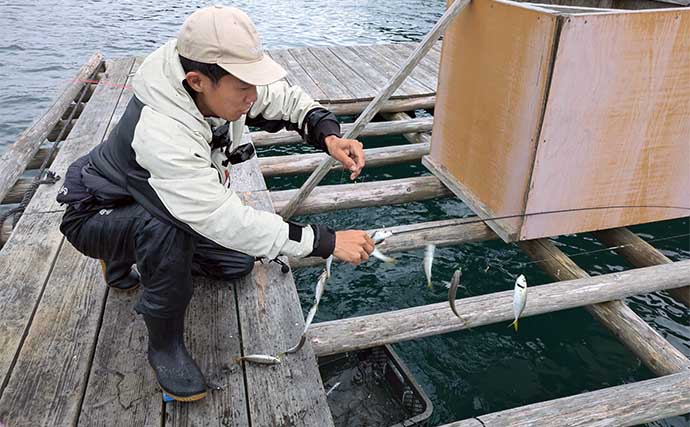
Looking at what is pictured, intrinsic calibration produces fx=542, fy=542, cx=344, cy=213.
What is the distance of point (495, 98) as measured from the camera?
3.91 metres

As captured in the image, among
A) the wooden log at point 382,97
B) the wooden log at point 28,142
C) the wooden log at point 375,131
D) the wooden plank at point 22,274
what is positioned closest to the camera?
the wooden plank at point 22,274

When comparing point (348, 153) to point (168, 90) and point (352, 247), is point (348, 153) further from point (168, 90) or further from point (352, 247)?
point (168, 90)

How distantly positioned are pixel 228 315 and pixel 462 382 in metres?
2.12

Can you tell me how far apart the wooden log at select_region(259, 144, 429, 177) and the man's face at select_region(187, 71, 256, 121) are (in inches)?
110

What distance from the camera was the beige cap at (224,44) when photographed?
83.2 inches

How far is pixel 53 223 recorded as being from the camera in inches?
149

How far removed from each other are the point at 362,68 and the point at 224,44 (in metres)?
6.24

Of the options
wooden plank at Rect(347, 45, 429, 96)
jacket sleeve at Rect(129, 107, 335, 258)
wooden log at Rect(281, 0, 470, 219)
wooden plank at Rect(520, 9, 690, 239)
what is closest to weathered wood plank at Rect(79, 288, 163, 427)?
jacket sleeve at Rect(129, 107, 335, 258)

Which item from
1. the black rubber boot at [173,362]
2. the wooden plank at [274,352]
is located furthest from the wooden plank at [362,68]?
the black rubber boot at [173,362]

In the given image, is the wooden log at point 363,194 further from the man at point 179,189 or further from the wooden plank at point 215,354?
the man at point 179,189

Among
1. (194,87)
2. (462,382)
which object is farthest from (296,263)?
(194,87)

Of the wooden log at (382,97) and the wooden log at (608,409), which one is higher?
the wooden log at (382,97)

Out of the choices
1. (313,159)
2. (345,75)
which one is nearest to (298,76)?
(345,75)

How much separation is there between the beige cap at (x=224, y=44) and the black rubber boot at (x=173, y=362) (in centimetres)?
117
